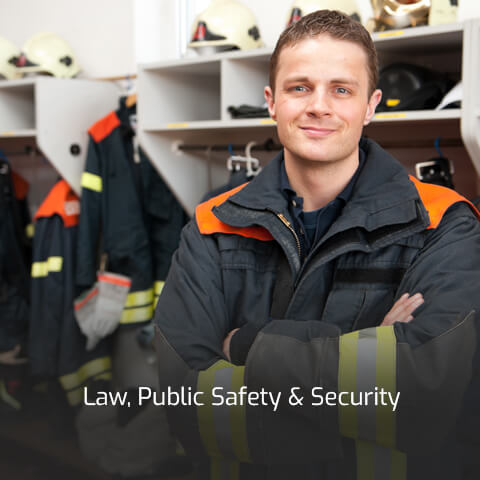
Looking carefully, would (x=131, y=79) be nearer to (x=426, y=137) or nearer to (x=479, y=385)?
(x=426, y=137)

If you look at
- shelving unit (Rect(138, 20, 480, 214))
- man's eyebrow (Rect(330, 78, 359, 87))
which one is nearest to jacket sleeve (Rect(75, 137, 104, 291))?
shelving unit (Rect(138, 20, 480, 214))

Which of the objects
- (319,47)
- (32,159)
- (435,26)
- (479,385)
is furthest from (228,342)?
(32,159)

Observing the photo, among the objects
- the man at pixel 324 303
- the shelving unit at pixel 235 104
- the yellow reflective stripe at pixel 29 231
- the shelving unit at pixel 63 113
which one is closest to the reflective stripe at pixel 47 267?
the shelving unit at pixel 63 113

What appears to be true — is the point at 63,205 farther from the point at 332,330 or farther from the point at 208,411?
the point at 332,330

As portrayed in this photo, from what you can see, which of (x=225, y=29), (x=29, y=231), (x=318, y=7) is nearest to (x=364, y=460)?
(x=318, y=7)

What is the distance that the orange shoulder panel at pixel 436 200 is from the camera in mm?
1311

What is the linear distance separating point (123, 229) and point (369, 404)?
2.14 m

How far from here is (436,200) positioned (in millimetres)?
1357

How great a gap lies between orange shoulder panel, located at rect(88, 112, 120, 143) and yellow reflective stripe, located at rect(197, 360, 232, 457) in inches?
84.5

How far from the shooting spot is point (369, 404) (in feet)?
3.73

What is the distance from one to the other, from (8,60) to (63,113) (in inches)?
23.8

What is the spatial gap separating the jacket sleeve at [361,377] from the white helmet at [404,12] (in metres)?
1.13

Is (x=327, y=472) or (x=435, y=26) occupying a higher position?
(x=435, y=26)

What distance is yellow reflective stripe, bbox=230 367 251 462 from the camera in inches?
48.1
